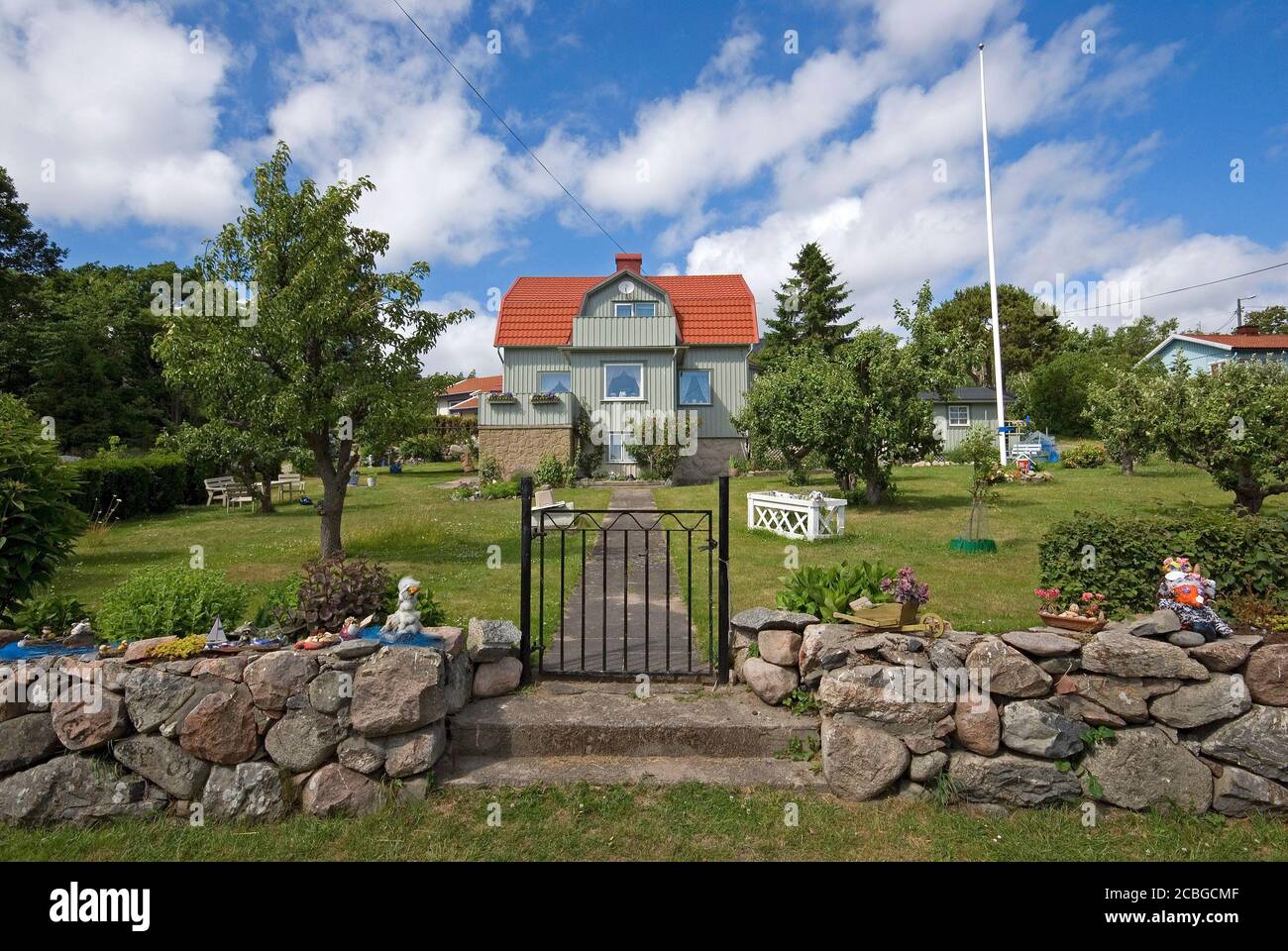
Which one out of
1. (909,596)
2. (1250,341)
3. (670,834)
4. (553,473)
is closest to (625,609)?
(670,834)

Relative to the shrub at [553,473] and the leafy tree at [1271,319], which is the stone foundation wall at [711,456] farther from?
the leafy tree at [1271,319]

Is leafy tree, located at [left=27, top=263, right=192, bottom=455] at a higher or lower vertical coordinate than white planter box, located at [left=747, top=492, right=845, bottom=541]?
higher

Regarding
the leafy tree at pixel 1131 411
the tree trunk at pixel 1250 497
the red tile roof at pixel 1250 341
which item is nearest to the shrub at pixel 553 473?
the leafy tree at pixel 1131 411

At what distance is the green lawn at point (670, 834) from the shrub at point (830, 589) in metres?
1.26

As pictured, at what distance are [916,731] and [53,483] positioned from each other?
6736 mm

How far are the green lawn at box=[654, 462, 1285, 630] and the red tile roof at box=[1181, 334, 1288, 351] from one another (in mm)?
17597

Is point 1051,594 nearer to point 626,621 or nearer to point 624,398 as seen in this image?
point 626,621

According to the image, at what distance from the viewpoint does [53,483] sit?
5641mm

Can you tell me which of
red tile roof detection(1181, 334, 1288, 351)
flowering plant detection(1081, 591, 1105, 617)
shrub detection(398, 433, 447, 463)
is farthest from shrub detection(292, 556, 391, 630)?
red tile roof detection(1181, 334, 1288, 351)

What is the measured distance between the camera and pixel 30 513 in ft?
17.7

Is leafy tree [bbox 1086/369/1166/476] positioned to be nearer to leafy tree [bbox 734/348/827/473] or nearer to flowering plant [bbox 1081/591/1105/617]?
leafy tree [bbox 734/348/827/473]

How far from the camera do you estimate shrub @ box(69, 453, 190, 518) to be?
14.8 m

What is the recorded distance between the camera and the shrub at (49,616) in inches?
181

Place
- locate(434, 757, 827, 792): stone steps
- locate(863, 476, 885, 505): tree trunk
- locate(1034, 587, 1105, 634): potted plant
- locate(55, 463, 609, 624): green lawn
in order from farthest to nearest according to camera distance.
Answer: locate(863, 476, 885, 505): tree trunk, locate(55, 463, 609, 624): green lawn, locate(1034, 587, 1105, 634): potted plant, locate(434, 757, 827, 792): stone steps
